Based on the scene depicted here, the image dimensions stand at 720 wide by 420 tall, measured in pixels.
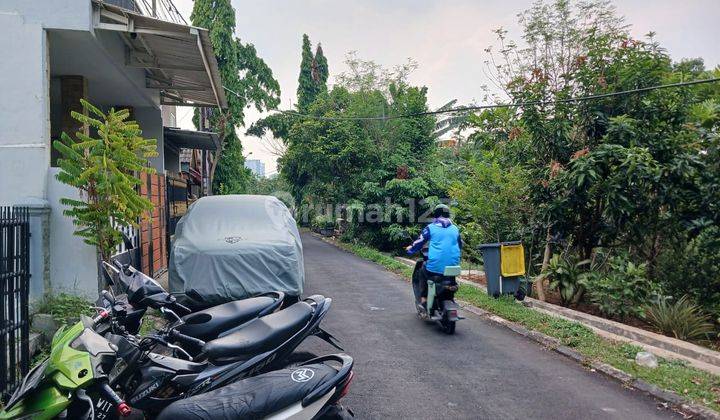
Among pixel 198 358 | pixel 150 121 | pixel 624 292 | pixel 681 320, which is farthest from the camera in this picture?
pixel 150 121

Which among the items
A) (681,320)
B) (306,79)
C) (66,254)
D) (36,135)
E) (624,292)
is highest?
(306,79)

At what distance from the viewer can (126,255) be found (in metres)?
7.69

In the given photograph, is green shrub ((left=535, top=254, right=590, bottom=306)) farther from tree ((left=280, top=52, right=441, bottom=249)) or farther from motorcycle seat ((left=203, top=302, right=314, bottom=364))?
tree ((left=280, top=52, right=441, bottom=249))

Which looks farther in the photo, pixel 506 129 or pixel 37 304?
pixel 506 129

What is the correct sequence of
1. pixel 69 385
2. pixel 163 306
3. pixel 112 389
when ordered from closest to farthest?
1. pixel 69 385
2. pixel 112 389
3. pixel 163 306

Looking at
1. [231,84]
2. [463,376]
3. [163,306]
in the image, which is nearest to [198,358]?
[163,306]

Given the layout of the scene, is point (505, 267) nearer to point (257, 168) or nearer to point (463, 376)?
point (463, 376)

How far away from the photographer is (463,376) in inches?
206

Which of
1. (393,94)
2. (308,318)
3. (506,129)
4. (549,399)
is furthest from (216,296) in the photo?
(393,94)

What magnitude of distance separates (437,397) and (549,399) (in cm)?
102

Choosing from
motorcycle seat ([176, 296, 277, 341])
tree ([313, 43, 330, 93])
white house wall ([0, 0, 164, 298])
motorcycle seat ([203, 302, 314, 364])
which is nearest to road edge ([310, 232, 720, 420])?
motorcycle seat ([203, 302, 314, 364])

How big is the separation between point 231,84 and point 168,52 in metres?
13.6

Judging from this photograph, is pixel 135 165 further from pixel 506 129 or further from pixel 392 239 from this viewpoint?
pixel 392 239

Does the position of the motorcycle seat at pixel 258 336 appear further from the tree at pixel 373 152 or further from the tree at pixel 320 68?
the tree at pixel 320 68
